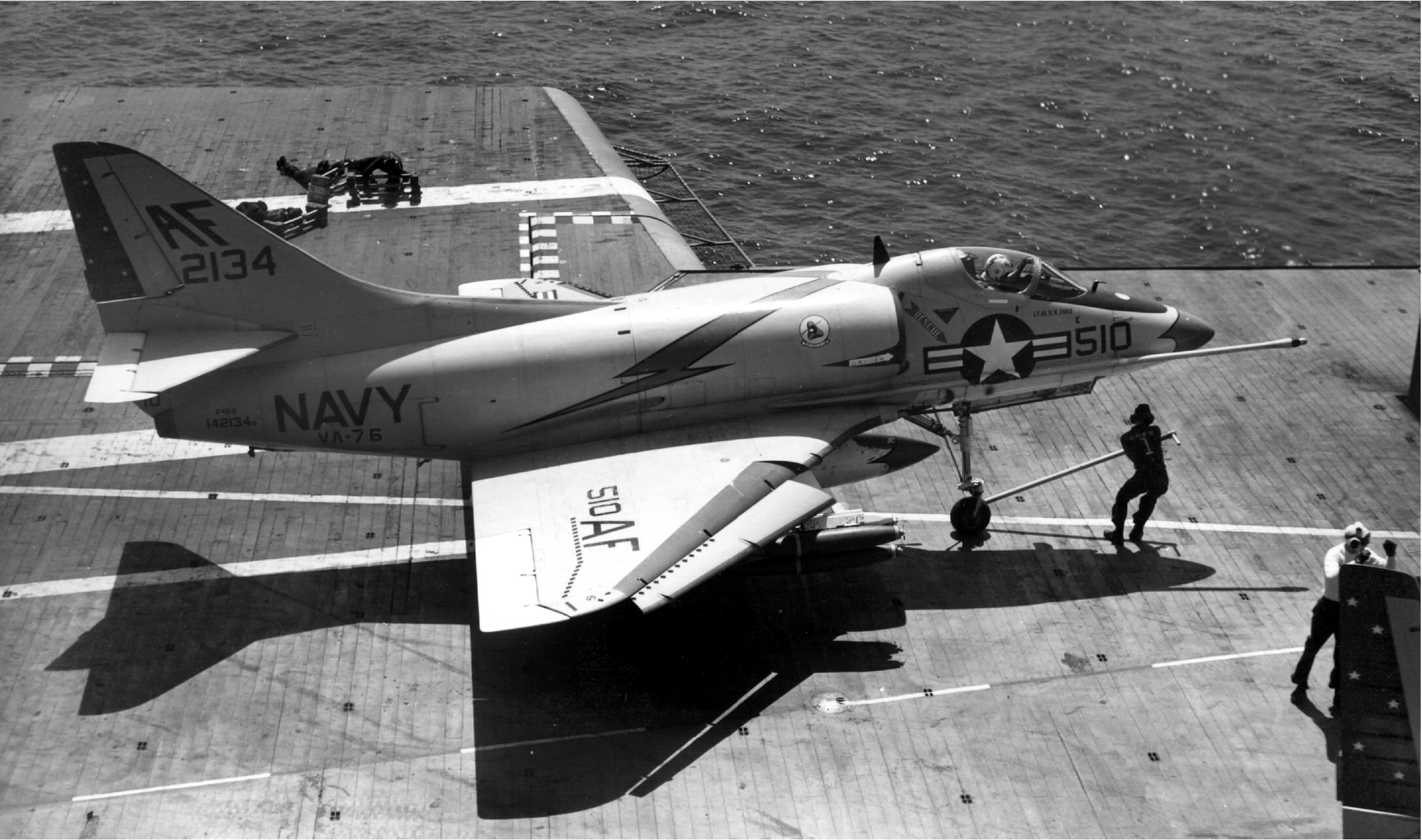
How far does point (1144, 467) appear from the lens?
2306 cm

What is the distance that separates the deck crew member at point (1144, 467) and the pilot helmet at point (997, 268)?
2914 millimetres

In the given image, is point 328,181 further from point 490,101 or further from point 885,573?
point 885,573

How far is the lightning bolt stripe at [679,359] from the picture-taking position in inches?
884

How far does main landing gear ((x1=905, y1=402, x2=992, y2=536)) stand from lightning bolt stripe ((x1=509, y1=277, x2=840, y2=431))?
11.3ft

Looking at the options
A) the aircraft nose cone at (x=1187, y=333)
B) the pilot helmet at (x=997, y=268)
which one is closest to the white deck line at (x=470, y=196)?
the pilot helmet at (x=997, y=268)

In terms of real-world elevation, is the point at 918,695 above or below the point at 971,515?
below

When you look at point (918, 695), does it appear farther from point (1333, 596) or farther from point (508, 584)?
point (508, 584)

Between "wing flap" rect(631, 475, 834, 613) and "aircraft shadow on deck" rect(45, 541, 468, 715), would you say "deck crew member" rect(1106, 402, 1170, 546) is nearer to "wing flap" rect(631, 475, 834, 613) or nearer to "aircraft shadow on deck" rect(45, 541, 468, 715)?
"wing flap" rect(631, 475, 834, 613)

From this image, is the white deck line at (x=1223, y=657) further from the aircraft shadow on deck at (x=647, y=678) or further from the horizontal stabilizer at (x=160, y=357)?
the horizontal stabilizer at (x=160, y=357)

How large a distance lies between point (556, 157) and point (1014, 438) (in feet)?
52.8

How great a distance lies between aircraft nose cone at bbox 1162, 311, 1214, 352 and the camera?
79.7ft

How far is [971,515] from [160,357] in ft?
40.8

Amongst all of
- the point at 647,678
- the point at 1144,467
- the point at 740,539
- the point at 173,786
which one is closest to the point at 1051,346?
the point at 1144,467

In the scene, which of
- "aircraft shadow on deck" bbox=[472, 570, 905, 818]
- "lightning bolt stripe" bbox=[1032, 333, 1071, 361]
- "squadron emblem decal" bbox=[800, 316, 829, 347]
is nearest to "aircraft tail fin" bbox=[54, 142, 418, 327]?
"aircraft shadow on deck" bbox=[472, 570, 905, 818]
